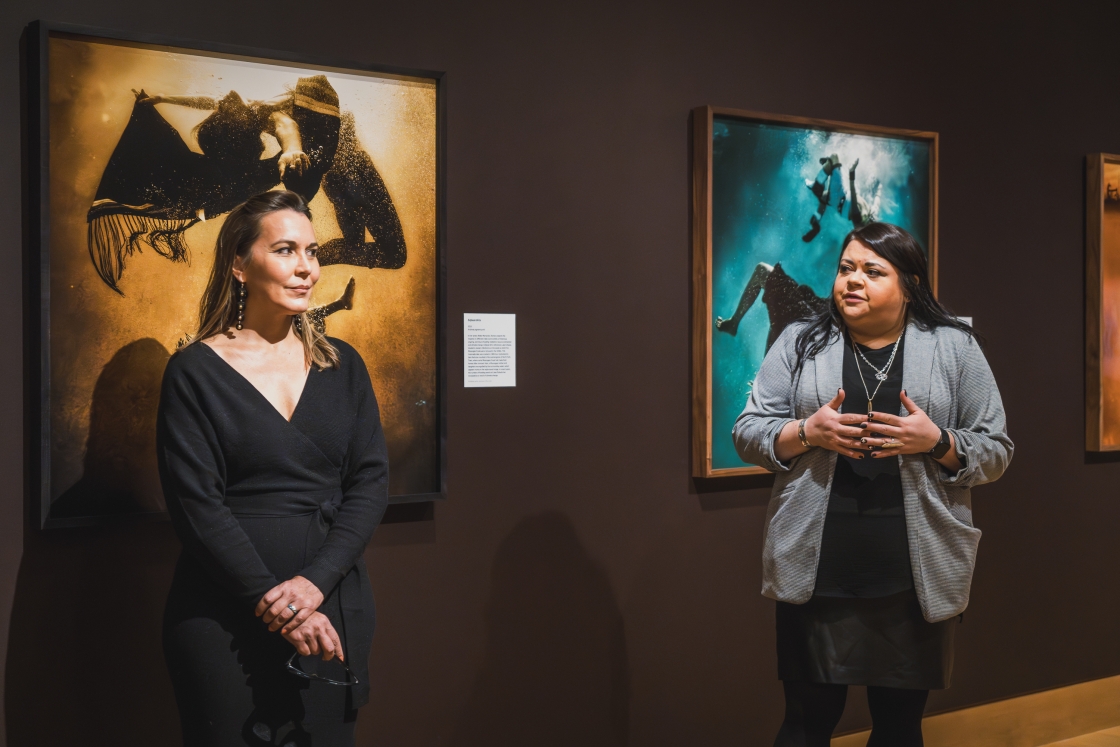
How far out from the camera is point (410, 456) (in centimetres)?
272

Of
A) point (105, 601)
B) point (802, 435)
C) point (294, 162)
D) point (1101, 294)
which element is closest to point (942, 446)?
point (802, 435)

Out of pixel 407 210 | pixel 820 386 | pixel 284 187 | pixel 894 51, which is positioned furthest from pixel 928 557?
pixel 894 51

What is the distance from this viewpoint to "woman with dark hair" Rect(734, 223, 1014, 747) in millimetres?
2285

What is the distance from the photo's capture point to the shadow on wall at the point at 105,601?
90.8 inches

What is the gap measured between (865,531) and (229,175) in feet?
5.79

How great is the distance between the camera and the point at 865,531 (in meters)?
2.30

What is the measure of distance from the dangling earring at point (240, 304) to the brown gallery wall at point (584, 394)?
600 millimetres

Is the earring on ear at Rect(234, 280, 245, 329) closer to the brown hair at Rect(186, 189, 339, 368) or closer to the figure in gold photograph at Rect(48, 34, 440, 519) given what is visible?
the brown hair at Rect(186, 189, 339, 368)

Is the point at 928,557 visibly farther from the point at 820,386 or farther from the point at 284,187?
the point at 284,187

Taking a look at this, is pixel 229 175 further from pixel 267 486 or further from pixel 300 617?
pixel 300 617

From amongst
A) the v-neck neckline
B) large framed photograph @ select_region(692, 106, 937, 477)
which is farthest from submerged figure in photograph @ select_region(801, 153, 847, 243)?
the v-neck neckline

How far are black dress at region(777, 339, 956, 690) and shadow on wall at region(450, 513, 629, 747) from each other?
86 cm

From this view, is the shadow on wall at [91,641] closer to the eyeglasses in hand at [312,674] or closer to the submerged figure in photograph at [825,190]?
the eyeglasses in hand at [312,674]

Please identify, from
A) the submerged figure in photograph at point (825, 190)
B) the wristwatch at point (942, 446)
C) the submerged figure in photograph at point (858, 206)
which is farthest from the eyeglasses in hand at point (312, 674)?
the submerged figure in photograph at point (858, 206)
